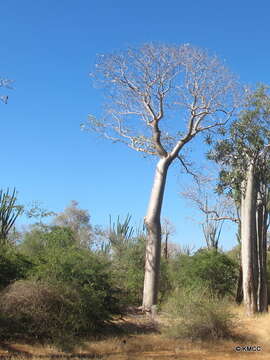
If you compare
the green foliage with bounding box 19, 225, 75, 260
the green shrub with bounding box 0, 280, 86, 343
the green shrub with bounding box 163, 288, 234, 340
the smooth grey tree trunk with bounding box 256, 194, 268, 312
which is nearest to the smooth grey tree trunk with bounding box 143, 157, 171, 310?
the green shrub with bounding box 163, 288, 234, 340

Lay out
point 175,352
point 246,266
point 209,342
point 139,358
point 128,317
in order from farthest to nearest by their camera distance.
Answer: point 246,266, point 128,317, point 209,342, point 175,352, point 139,358

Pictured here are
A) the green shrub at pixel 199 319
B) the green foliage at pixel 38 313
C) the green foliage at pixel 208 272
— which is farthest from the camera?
the green foliage at pixel 208 272

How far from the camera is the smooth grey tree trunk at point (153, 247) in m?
13.2

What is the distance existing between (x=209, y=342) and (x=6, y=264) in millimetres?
4673

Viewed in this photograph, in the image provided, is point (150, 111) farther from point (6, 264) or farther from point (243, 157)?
point (6, 264)

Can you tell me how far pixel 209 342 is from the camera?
9508 mm

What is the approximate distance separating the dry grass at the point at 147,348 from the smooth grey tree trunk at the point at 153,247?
7.10 ft

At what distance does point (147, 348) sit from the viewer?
29.6 feet

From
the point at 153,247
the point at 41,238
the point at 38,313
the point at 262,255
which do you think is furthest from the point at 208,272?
the point at 38,313

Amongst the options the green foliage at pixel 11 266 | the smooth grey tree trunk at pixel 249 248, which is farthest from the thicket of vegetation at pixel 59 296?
the smooth grey tree trunk at pixel 249 248

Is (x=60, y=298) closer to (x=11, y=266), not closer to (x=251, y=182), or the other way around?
(x=11, y=266)

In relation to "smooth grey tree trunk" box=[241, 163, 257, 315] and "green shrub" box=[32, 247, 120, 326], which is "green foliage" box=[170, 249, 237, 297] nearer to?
"smooth grey tree trunk" box=[241, 163, 257, 315]

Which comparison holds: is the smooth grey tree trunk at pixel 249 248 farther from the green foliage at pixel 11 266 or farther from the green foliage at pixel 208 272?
the green foliage at pixel 11 266

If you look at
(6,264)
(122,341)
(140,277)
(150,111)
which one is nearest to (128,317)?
(122,341)
